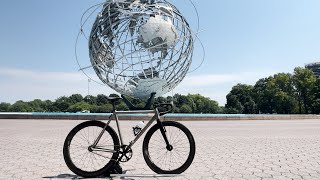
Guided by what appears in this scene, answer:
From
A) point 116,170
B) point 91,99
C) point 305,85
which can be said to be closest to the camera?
point 116,170

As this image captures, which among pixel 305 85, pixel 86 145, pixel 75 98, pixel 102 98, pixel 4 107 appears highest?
pixel 305 85

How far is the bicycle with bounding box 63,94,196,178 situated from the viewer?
5.05 m

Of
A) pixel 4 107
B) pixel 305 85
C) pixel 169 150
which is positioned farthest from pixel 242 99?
pixel 169 150

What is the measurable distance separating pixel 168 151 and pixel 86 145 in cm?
131

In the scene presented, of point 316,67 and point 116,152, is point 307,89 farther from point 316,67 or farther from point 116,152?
point 316,67

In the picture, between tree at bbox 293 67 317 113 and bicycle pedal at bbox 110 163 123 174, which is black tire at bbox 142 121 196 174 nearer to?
bicycle pedal at bbox 110 163 123 174

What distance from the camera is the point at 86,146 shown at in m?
5.29

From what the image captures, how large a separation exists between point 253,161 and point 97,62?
4204mm

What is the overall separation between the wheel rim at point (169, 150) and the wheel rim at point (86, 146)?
0.68 meters

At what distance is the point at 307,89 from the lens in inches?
2675

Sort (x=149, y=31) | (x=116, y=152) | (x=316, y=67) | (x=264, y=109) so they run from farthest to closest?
(x=316, y=67), (x=264, y=109), (x=149, y=31), (x=116, y=152)

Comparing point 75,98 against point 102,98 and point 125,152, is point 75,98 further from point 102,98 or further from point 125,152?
point 125,152

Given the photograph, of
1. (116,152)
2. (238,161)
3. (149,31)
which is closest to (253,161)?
(238,161)

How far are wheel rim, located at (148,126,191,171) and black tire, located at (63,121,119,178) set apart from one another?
2.02 ft
